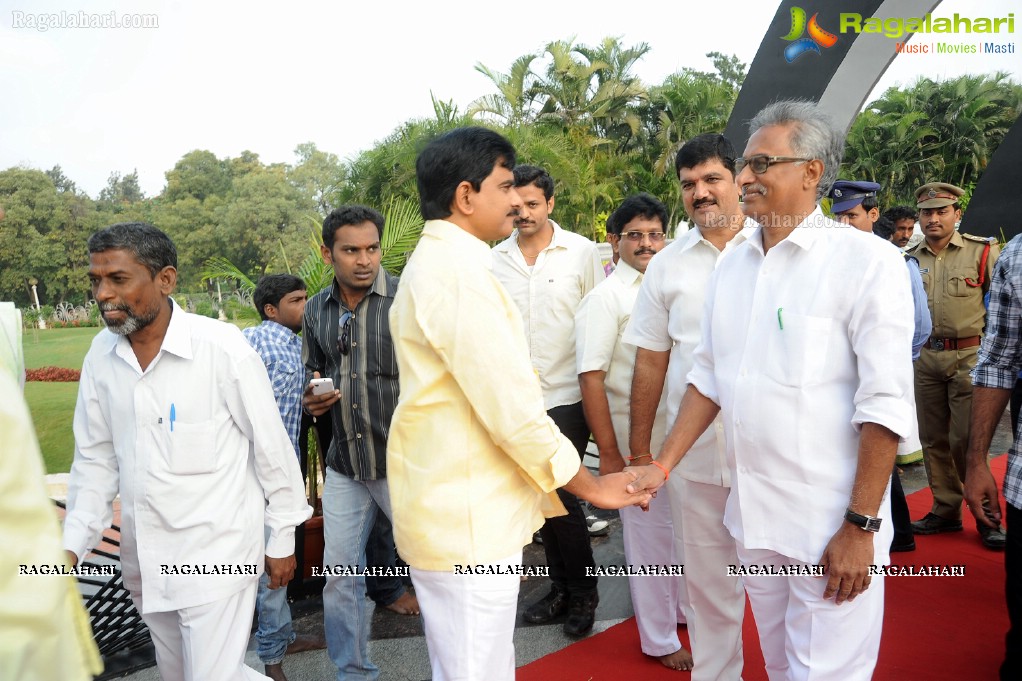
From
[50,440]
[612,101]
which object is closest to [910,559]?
[50,440]

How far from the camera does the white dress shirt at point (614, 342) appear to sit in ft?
10.8

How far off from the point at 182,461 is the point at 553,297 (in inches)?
82.9

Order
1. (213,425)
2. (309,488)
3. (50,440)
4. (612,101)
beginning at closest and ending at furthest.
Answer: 1. (213,425)
2. (309,488)
3. (50,440)
4. (612,101)

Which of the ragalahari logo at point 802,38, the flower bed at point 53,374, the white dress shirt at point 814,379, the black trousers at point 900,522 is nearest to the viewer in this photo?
the white dress shirt at point 814,379

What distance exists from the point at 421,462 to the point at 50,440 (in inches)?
260

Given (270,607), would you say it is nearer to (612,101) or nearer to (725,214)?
(725,214)

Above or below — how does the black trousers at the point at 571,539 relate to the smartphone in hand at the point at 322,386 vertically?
below

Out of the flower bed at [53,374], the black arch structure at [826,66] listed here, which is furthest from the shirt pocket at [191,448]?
the black arch structure at [826,66]

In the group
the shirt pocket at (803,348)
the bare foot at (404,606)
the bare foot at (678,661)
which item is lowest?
the bare foot at (678,661)

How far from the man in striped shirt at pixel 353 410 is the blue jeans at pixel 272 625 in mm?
289

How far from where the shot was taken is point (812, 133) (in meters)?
2.06

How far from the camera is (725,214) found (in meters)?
2.95

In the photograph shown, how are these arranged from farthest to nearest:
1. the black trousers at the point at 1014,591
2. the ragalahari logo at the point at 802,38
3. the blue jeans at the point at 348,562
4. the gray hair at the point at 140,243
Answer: the ragalahari logo at the point at 802,38 → the blue jeans at the point at 348,562 → the black trousers at the point at 1014,591 → the gray hair at the point at 140,243

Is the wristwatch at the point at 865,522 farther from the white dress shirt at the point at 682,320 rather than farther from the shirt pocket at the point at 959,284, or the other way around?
the shirt pocket at the point at 959,284
